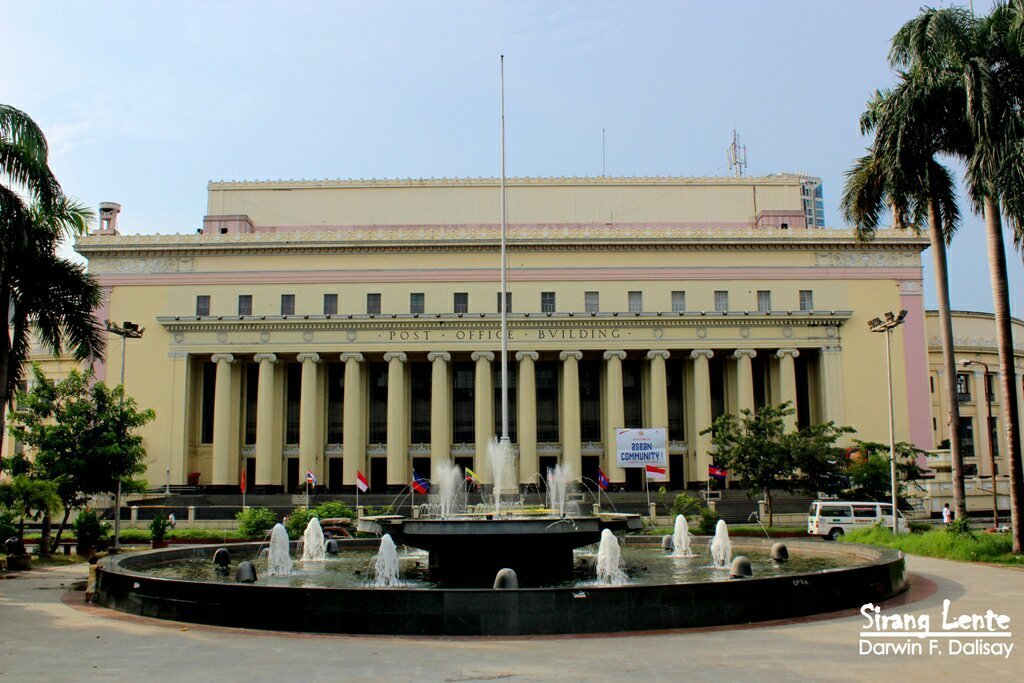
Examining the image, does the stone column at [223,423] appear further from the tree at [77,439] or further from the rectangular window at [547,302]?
the tree at [77,439]

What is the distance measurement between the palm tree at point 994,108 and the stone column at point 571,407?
35.5m

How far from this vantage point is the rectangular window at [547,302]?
208 feet

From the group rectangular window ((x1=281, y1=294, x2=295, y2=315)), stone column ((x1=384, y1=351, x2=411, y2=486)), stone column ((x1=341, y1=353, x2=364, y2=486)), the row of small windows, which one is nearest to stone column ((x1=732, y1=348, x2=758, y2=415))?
the row of small windows

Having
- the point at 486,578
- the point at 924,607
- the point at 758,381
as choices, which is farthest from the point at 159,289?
the point at 924,607

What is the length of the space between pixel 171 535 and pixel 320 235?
29.7 m

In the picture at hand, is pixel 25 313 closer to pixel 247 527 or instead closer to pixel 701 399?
pixel 247 527

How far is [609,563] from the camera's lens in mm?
Result: 18906

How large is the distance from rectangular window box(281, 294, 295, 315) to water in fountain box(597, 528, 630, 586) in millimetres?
48143

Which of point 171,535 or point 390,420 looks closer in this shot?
point 171,535

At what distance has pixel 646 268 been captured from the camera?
63906mm

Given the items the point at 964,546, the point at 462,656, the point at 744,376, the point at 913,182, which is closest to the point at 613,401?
the point at 744,376

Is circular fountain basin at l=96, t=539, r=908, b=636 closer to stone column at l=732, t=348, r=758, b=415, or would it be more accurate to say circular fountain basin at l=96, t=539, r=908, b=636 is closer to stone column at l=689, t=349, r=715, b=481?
stone column at l=689, t=349, r=715, b=481

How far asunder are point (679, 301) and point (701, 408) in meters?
7.78

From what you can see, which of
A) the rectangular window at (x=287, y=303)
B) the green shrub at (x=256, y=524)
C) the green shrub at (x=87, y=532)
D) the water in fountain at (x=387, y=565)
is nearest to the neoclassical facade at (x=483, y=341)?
the rectangular window at (x=287, y=303)
